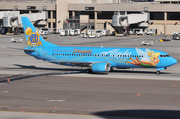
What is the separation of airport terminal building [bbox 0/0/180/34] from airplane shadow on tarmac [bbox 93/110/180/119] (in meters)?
159

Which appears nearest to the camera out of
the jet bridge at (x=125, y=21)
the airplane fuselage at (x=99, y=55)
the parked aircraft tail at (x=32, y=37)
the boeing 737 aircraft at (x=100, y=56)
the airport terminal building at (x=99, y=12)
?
the boeing 737 aircraft at (x=100, y=56)

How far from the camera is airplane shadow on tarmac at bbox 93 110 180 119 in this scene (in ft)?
91.6

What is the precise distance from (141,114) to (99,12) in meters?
169

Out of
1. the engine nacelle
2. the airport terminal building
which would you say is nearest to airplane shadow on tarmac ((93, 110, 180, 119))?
the engine nacelle

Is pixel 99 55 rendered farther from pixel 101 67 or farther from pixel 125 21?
pixel 125 21

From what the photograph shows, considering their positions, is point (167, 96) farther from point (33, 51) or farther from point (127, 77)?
point (33, 51)

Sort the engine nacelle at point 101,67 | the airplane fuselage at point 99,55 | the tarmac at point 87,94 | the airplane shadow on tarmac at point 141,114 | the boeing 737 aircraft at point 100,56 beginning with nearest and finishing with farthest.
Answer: the airplane shadow on tarmac at point 141,114 → the tarmac at point 87,94 → the engine nacelle at point 101,67 → the boeing 737 aircraft at point 100,56 → the airplane fuselage at point 99,55

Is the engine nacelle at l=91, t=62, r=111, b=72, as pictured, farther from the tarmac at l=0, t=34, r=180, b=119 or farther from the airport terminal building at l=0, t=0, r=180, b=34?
the airport terminal building at l=0, t=0, r=180, b=34

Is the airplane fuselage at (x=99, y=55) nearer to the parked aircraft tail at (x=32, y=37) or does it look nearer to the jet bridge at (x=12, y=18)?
the parked aircraft tail at (x=32, y=37)

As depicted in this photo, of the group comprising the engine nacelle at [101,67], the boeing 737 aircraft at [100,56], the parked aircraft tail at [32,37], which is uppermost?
the parked aircraft tail at [32,37]

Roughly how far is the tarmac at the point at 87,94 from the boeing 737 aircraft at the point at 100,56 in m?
1.80

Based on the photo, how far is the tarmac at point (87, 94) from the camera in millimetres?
29438

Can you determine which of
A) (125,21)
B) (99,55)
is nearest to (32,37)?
(99,55)

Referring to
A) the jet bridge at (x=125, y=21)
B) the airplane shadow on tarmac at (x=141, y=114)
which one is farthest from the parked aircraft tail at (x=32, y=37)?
the jet bridge at (x=125, y=21)
